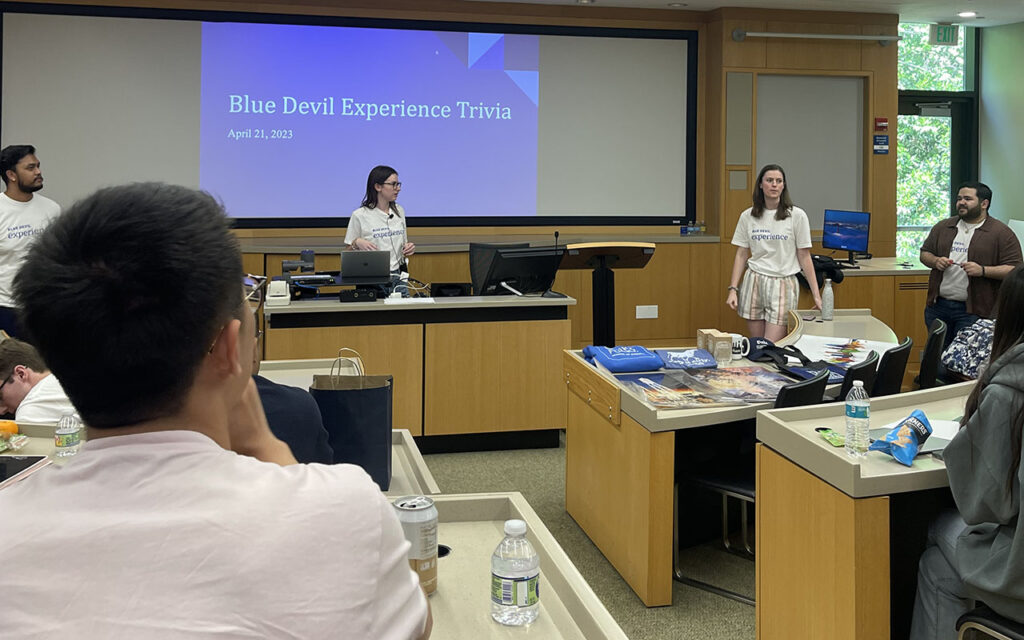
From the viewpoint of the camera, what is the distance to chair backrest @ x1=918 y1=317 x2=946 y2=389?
422cm

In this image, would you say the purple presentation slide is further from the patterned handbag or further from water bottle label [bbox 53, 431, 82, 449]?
water bottle label [bbox 53, 431, 82, 449]

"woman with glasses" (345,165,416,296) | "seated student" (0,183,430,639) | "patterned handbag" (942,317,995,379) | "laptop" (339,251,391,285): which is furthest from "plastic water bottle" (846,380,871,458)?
"woman with glasses" (345,165,416,296)

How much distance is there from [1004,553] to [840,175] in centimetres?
723

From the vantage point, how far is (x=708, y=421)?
333cm

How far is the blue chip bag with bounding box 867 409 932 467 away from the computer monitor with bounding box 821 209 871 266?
553 cm

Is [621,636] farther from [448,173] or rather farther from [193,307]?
[448,173]

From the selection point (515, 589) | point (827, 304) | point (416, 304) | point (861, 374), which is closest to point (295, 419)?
point (515, 589)

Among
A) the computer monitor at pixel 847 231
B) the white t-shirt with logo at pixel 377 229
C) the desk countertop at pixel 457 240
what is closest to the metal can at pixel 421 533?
the white t-shirt with logo at pixel 377 229

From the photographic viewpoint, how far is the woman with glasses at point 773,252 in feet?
20.3

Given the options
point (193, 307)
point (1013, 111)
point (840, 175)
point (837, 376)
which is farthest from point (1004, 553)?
point (1013, 111)

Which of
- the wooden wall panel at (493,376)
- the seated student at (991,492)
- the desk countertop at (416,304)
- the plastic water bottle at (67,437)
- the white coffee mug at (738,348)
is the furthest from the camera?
the wooden wall panel at (493,376)

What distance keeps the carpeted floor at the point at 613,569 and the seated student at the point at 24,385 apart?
6.56 ft

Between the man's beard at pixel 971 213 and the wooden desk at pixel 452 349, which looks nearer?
the wooden desk at pixel 452 349

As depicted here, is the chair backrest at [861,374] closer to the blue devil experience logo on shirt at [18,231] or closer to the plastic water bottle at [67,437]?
the plastic water bottle at [67,437]
